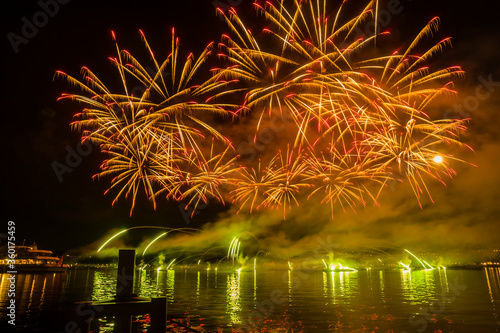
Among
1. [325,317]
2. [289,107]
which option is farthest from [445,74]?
[325,317]

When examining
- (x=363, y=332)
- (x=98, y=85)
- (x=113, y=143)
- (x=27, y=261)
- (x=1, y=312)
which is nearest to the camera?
(x=363, y=332)

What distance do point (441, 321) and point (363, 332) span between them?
7.56 metres

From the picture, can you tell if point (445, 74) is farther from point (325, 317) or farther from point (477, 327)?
point (325, 317)

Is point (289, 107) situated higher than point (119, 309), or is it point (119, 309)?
point (289, 107)

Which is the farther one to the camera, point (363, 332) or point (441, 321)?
point (441, 321)

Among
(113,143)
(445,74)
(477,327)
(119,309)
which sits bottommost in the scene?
(477,327)

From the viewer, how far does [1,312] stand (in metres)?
25.0

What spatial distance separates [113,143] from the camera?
914 inches

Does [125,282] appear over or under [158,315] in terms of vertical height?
over

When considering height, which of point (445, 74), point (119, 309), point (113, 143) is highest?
point (445, 74)

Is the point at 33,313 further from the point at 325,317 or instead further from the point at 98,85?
the point at 325,317

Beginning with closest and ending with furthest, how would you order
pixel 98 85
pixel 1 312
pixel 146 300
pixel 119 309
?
pixel 119 309
pixel 146 300
pixel 98 85
pixel 1 312

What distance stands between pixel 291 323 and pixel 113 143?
16391mm

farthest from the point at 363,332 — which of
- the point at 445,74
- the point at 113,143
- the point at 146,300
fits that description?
the point at 113,143
